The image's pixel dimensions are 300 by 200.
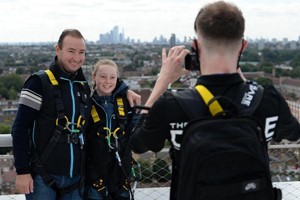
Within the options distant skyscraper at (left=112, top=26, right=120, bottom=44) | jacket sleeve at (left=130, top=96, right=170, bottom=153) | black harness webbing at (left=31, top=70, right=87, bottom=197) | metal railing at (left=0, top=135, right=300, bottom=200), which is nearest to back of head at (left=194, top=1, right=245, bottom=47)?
jacket sleeve at (left=130, top=96, right=170, bottom=153)

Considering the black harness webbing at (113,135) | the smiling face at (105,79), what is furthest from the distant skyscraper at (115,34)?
the black harness webbing at (113,135)

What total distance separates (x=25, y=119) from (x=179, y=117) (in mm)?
946

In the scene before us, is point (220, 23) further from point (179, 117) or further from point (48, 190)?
point (48, 190)

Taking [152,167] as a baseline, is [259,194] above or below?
above

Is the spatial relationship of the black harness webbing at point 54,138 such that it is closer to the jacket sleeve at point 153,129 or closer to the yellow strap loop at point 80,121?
the yellow strap loop at point 80,121

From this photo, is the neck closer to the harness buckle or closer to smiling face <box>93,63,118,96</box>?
the harness buckle

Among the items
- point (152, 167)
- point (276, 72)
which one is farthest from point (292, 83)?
point (152, 167)

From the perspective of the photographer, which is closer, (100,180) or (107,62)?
(100,180)

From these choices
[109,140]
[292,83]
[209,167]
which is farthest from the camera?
[292,83]

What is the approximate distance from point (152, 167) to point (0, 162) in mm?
1039

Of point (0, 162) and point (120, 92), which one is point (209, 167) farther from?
point (0, 162)

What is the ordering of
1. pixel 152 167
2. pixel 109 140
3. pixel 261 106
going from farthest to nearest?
pixel 152 167 < pixel 109 140 < pixel 261 106

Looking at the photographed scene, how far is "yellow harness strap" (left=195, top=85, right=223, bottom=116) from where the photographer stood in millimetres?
1167

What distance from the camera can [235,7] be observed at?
3.88 feet
